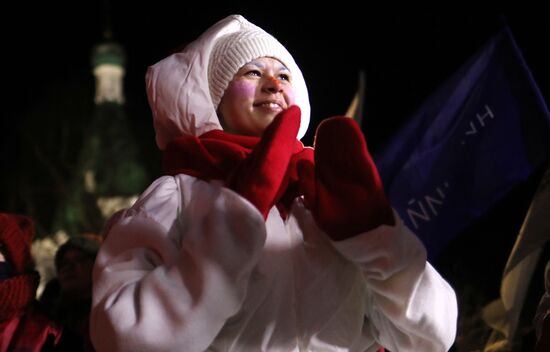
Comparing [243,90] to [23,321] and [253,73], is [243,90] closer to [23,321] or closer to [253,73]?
[253,73]

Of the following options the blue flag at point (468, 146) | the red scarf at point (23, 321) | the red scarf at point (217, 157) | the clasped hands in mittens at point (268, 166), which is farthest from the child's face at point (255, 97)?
the blue flag at point (468, 146)

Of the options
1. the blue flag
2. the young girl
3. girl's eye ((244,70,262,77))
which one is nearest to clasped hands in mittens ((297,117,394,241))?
the young girl

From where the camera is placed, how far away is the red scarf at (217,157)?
125 inches

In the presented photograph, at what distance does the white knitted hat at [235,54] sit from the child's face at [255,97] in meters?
0.02

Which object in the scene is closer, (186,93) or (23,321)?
(186,93)

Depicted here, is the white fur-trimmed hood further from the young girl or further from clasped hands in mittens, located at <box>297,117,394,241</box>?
clasped hands in mittens, located at <box>297,117,394,241</box>

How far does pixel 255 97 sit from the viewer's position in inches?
136

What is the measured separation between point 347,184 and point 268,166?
0.77 ft

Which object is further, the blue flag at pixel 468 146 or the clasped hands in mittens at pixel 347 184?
the blue flag at pixel 468 146

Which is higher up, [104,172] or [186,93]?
[186,93]

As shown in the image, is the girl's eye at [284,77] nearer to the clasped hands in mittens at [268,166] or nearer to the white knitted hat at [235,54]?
the white knitted hat at [235,54]

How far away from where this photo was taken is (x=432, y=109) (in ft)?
21.2

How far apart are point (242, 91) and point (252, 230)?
31.5 inches

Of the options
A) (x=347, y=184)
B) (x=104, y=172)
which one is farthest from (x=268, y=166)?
(x=104, y=172)
